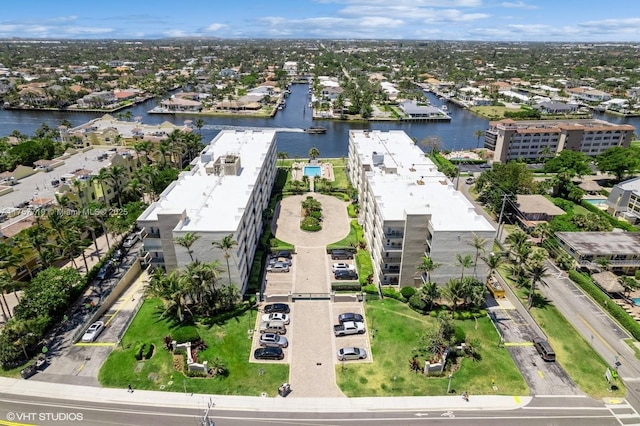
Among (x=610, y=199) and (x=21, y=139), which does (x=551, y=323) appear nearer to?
(x=610, y=199)

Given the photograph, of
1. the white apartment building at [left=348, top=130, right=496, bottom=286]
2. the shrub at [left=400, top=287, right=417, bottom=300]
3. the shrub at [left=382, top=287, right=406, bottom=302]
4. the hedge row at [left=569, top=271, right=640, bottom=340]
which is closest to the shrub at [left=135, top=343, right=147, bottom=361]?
the shrub at [left=382, top=287, right=406, bottom=302]

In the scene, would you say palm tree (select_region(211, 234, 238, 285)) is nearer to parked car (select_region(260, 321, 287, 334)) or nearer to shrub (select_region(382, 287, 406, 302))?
parked car (select_region(260, 321, 287, 334))

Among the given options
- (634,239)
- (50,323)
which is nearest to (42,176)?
(50,323)

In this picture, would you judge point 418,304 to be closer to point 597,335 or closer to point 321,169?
point 597,335

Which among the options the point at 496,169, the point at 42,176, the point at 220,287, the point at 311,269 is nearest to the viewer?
the point at 220,287

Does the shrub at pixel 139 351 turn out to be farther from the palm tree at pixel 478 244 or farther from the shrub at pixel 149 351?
the palm tree at pixel 478 244

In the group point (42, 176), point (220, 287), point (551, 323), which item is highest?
point (42, 176)

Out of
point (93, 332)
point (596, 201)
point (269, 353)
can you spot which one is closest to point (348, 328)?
point (269, 353)
